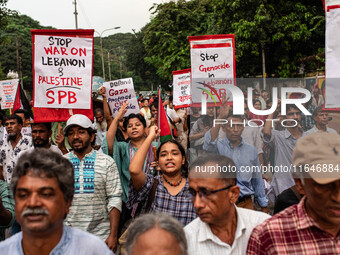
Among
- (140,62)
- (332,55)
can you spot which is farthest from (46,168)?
(140,62)

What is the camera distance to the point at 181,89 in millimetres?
10953

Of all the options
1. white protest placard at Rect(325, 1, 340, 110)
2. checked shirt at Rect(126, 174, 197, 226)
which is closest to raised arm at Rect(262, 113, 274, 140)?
white protest placard at Rect(325, 1, 340, 110)

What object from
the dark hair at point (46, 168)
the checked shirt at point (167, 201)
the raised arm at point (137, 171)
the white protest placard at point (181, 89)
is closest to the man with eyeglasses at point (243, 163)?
the checked shirt at point (167, 201)

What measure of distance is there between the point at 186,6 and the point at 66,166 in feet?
112

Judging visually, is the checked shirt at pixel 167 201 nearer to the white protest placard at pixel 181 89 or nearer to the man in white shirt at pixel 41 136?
the man in white shirt at pixel 41 136

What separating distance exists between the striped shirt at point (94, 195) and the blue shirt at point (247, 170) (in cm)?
131

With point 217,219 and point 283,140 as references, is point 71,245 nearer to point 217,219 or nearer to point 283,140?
point 217,219

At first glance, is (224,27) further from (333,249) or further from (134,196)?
(333,249)

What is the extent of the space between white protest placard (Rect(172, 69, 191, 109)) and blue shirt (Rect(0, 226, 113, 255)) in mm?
8380

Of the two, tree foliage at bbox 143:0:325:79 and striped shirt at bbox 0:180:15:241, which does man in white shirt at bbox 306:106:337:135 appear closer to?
striped shirt at bbox 0:180:15:241

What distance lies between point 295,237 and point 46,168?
49.7 inches

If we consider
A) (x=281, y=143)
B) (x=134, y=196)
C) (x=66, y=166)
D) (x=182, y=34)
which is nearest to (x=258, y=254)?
(x=66, y=166)

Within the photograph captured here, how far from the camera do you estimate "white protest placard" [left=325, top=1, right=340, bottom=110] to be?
3912 mm

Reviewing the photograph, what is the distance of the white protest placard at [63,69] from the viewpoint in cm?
502
